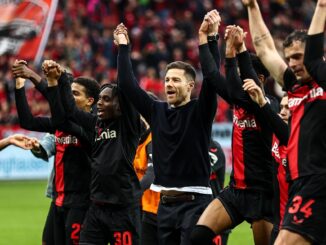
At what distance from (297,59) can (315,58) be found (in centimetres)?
40

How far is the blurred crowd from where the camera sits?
23234mm

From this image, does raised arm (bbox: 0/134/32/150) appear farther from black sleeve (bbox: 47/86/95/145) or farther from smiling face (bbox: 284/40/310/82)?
smiling face (bbox: 284/40/310/82)

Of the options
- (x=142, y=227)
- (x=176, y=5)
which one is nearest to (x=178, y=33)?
(x=176, y=5)

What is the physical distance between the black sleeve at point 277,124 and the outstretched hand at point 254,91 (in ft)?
0.23

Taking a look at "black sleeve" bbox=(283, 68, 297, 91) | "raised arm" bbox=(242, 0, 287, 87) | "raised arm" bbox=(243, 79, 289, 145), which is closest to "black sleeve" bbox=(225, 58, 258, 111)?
"raised arm" bbox=(243, 79, 289, 145)

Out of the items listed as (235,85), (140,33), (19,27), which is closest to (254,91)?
(235,85)

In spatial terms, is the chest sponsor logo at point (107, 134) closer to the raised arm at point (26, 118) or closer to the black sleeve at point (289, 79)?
the raised arm at point (26, 118)

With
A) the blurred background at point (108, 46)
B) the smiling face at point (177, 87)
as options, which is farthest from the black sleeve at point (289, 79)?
the blurred background at point (108, 46)

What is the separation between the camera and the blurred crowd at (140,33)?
915 inches

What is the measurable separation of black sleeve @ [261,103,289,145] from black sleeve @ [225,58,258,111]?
368 mm

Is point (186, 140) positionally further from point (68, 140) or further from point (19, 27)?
point (19, 27)

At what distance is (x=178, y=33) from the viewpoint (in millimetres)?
26078

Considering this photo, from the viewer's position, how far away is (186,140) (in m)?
7.45

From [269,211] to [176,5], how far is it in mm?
21024
